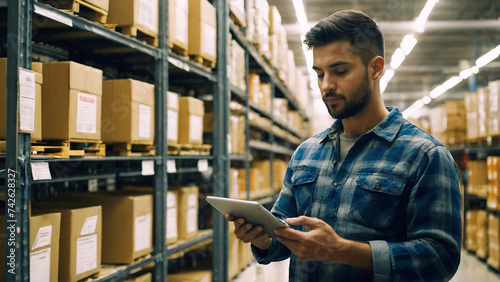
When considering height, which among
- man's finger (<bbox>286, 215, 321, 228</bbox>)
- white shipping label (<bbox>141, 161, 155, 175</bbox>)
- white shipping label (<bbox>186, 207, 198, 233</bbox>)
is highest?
white shipping label (<bbox>141, 161, 155, 175</bbox>)

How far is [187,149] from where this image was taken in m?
4.34

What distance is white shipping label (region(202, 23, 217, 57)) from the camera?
433 centimetres

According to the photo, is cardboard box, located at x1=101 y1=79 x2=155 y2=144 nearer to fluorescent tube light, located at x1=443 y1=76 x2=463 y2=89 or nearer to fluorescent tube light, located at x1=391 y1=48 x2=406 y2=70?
fluorescent tube light, located at x1=391 y1=48 x2=406 y2=70

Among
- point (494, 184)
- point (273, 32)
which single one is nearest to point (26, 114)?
point (273, 32)

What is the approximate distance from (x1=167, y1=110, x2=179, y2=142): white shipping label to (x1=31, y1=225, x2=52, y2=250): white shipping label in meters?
1.46

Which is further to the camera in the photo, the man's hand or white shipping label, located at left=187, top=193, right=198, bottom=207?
white shipping label, located at left=187, top=193, right=198, bottom=207

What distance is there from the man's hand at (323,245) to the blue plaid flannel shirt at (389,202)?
0.16ft

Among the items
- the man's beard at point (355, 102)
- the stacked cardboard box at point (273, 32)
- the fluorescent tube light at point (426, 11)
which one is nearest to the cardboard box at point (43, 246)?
the man's beard at point (355, 102)

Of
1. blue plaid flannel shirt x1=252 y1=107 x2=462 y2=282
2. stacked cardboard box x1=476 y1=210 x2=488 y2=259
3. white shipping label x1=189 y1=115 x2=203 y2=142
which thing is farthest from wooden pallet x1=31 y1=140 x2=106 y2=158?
stacked cardboard box x1=476 y1=210 x2=488 y2=259

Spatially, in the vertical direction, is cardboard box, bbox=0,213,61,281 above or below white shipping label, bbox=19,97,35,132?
below

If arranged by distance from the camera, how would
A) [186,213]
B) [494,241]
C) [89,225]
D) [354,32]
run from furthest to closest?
1. [494,241]
2. [186,213]
3. [89,225]
4. [354,32]

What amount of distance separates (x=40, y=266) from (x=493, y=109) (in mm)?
6751

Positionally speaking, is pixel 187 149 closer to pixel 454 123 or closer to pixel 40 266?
pixel 40 266

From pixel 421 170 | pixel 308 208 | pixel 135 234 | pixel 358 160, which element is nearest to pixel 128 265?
pixel 135 234
